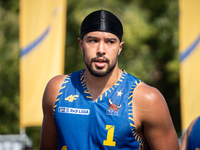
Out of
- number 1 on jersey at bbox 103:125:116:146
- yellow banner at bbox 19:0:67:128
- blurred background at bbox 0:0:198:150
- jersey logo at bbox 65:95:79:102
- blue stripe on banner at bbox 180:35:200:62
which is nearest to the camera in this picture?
number 1 on jersey at bbox 103:125:116:146

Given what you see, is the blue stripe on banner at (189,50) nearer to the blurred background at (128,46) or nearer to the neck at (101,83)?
the blurred background at (128,46)

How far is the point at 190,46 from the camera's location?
22.6 ft

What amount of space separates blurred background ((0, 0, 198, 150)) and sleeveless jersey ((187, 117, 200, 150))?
7735 mm

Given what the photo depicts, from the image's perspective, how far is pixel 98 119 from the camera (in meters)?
2.65

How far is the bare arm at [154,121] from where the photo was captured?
8.39 feet

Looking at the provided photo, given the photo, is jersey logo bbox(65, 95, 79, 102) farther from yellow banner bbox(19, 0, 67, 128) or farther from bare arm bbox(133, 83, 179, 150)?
yellow banner bbox(19, 0, 67, 128)

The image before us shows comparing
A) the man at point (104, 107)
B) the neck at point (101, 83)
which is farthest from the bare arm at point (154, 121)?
the neck at point (101, 83)

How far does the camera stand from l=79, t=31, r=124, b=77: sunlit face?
8.84 ft

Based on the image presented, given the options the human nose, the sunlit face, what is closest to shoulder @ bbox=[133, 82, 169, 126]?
the sunlit face

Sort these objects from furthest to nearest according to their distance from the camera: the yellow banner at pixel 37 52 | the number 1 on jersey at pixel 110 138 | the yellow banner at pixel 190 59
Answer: the yellow banner at pixel 190 59 < the yellow banner at pixel 37 52 < the number 1 on jersey at pixel 110 138

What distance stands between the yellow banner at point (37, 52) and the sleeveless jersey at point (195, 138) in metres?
4.67

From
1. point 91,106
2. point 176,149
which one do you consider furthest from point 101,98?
point 176,149

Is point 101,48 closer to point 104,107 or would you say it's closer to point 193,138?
point 104,107

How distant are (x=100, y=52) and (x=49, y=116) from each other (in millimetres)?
880
